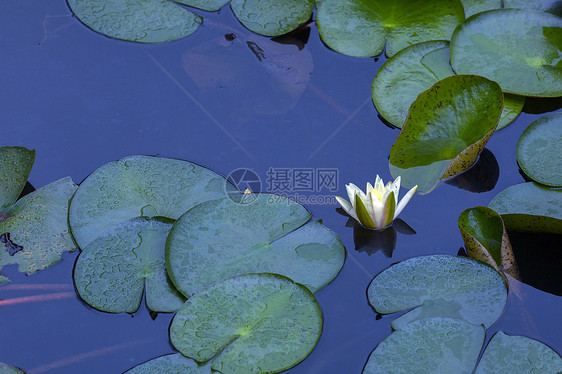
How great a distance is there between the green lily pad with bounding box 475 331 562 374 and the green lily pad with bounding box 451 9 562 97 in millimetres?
1220

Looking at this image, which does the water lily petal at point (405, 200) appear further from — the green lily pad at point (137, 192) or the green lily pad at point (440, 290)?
the green lily pad at point (137, 192)

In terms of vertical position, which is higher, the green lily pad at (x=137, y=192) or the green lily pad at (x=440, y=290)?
the green lily pad at (x=137, y=192)

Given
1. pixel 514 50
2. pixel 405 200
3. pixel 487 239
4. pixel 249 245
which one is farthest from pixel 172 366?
pixel 514 50

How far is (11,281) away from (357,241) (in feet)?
4.52

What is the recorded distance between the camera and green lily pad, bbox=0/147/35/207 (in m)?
2.34

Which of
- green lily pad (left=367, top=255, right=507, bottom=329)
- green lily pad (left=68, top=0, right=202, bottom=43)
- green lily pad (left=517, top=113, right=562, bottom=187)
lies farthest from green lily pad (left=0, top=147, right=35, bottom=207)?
green lily pad (left=517, top=113, right=562, bottom=187)

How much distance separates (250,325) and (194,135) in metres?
1.06

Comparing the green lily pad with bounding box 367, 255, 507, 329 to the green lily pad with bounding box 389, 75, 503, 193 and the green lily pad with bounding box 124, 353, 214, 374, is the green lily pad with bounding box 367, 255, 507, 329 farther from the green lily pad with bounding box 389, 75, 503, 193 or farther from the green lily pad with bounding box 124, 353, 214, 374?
the green lily pad with bounding box 124, 353, 214, 374

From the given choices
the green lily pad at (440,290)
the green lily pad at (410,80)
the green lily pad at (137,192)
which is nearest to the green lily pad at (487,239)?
the green lily pad at (440,290)

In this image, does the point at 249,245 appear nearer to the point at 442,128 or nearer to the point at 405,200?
the point at 405,200

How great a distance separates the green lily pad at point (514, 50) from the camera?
2602mm

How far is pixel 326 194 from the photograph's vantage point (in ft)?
7.90

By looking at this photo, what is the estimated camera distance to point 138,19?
301cm

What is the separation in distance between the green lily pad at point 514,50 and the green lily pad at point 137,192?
136 centimetres
